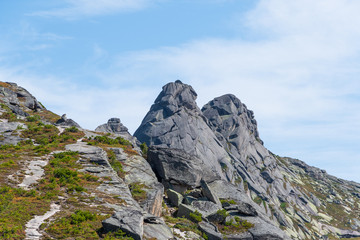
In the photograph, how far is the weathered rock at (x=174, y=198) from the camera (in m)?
40.3

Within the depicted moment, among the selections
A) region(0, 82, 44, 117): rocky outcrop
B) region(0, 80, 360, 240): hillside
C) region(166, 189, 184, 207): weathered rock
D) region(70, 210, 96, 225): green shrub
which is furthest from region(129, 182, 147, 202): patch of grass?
region(0, 82, 44, 117): rocky outcrop

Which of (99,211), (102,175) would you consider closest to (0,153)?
(102,175)

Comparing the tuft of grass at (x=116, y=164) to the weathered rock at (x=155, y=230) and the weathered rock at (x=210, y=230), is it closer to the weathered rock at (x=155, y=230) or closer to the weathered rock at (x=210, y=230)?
the weathered rock at (x=155, y=230)

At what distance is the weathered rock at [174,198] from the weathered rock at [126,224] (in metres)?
14.5

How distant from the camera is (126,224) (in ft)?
80.5

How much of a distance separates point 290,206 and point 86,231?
600ft

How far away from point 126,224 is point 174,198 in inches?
663

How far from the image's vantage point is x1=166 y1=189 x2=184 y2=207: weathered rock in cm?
4028

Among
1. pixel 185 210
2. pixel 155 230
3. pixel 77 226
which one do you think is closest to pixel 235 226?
pixel 185 210

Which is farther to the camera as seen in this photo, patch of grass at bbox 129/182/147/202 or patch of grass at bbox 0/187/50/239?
patch of grass at bbox 129/182/147/202

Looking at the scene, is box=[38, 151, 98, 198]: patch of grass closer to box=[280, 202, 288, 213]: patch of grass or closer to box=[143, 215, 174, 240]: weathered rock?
box=[143, 215, 174, 240]: weathered rock

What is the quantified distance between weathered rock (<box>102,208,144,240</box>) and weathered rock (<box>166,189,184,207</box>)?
47.6 feet

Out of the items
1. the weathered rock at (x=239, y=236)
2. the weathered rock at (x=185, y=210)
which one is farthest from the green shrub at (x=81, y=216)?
the weathered rock at (x=239, y=236)

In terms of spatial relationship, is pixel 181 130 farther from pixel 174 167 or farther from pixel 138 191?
pixel 138 191
